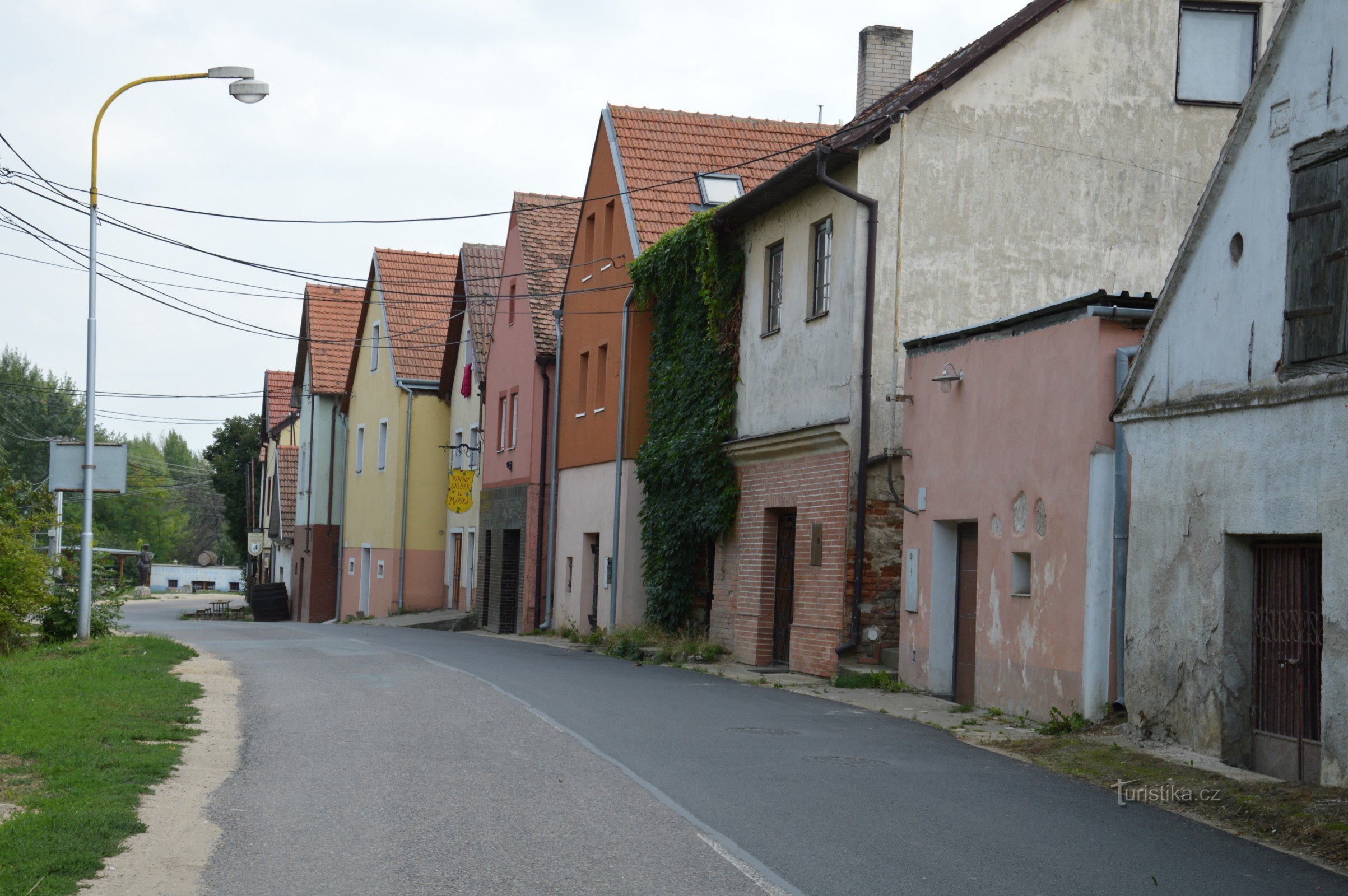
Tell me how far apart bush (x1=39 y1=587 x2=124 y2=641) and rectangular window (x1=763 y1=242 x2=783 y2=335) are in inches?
436

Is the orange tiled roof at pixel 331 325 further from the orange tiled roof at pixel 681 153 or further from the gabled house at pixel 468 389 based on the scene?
the orange tiled roof at pixel 681 153

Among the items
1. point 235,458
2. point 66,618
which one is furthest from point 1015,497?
point 235,458

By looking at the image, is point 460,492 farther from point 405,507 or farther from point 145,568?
point 145,568

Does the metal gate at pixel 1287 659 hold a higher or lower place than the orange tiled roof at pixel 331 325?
lower

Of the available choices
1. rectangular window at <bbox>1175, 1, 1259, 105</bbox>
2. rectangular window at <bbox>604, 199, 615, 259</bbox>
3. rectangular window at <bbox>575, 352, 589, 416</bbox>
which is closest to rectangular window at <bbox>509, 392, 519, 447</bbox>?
rectangular window at <bbox>575, 352, 589, 416</bbox>

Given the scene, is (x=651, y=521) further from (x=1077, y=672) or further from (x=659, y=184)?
(x=1077, y=672)

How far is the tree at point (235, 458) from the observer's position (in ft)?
250

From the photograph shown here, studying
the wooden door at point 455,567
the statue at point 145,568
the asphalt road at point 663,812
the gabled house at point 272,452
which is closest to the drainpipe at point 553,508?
the wooden door at point 455,567

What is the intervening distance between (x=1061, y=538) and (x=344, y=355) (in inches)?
1657

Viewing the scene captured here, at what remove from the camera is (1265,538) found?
37.0 ft

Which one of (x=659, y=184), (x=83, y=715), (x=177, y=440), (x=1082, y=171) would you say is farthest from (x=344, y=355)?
(x=177, y=440)

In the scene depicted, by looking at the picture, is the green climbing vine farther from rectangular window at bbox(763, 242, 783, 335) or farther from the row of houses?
rectangular window at bbox(763, 242, 783, 335)

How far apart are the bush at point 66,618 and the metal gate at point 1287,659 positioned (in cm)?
1702

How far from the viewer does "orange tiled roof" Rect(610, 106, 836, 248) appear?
28.7 metres
